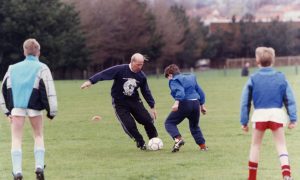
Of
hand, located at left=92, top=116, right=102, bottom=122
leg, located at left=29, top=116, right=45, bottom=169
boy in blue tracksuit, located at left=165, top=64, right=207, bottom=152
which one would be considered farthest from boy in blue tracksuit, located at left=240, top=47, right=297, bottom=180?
hand, located at left=92, top=116, right=102, bottom=122

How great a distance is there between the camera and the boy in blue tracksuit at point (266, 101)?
991 cm

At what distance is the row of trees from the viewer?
2849 inches

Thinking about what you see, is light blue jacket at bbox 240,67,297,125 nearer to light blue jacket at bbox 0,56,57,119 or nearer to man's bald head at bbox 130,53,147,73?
light blue jacket at bbox 0,56,57,119

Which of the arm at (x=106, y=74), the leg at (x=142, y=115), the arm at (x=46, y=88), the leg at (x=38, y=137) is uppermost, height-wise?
the arm at (x=46, y=88)

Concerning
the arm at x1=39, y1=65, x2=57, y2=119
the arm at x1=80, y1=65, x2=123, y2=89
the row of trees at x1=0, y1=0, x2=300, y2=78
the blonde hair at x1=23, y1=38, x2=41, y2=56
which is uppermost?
the blonde hair at x1=23, y1=38, x2=41, y2=56

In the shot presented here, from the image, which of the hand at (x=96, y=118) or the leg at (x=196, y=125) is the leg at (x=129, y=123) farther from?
the hand at (x=96, y=118)

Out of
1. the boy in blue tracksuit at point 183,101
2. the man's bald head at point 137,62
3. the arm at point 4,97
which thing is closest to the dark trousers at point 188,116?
the boy in blue tracksuit at point 183,101

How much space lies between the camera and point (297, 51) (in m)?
127

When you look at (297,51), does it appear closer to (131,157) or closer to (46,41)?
(46,41)

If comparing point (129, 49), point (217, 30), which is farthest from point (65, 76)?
point (217, 30)

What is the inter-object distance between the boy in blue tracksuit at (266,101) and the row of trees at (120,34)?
204 ft

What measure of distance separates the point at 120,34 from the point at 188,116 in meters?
80.4

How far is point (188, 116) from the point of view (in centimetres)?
1412

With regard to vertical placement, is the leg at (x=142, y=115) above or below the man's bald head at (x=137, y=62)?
below
